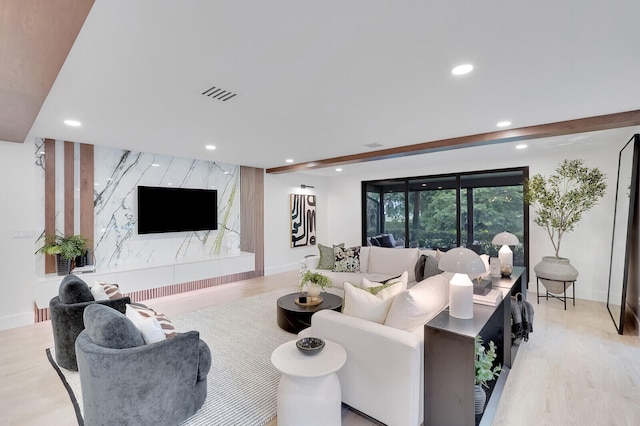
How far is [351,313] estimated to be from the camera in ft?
7.28

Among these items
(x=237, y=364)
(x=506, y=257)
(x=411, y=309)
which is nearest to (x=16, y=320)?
(x=237, y=364)

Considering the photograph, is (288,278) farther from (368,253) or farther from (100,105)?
(100,105)

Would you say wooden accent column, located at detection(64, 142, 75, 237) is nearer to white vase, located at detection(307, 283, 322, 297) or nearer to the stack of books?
white vase, located at detection(307, 283, 322, 297)

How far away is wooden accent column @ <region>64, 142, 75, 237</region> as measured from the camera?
14.0ft

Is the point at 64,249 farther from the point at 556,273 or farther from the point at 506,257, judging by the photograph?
the point at 556,273

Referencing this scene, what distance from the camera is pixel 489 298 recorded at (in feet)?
7.77

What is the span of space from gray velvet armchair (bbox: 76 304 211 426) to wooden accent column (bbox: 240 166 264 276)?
448 centimetres

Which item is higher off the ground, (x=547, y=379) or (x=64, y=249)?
(x=64, y=249)

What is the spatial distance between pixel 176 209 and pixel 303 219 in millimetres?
3257

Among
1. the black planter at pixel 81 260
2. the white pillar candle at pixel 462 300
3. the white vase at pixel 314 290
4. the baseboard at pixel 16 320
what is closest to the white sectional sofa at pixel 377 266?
the white vase at pixel 314 290

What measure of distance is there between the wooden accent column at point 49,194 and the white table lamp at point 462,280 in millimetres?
5130

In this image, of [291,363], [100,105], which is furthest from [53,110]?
[291,363]

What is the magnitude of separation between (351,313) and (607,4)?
2.29m

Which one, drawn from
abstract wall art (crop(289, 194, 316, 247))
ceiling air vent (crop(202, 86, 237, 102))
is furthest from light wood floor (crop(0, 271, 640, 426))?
abstract wall art (crop(289, 194, 316, 247))
